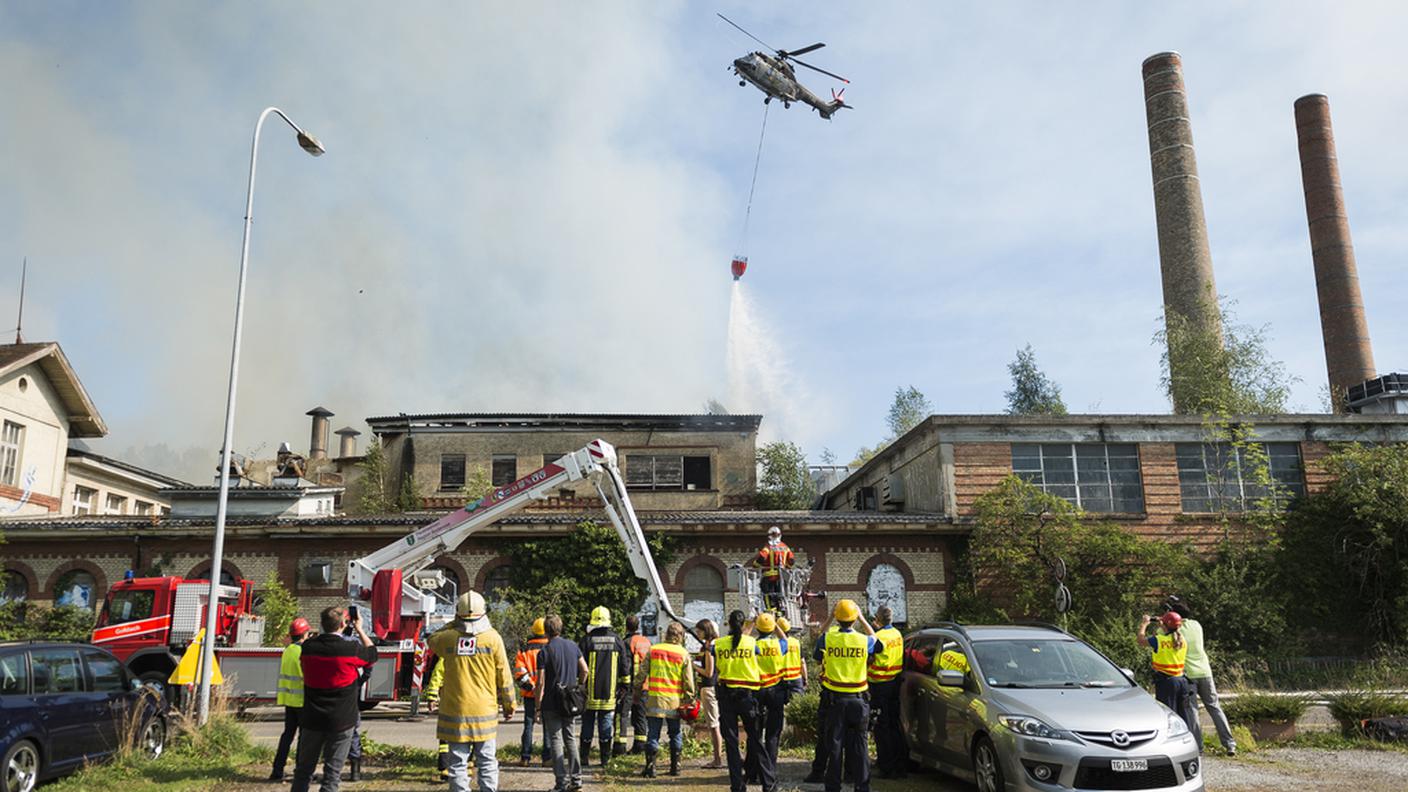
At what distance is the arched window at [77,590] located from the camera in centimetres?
2566

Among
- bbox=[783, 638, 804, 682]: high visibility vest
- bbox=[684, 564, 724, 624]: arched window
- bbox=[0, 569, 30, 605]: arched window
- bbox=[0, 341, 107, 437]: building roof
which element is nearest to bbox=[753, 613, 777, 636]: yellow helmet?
bbox=[783, 638, 804, 682]: high visibility vest

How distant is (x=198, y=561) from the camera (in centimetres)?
2595

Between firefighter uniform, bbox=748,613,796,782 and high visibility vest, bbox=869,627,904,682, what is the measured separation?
4.27ft

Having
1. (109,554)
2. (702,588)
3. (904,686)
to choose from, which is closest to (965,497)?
(702,588)

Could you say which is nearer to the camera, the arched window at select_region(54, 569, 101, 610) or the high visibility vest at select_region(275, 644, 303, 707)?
the high visibility vest at select_region(275, 644, 303, 707)

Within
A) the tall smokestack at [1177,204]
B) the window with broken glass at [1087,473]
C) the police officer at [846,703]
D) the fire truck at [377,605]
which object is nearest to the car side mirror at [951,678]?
the police officer at [846,703]

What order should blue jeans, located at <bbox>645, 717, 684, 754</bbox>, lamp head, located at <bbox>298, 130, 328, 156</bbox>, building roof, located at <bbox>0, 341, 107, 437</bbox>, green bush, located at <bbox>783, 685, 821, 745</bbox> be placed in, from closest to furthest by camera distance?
blue jeans, located at <bbox>645, 717, 684, 754</bbox>
green bush, located at <bbox>783, 685, 821, 745</bbox>
lamp head, located at <bbox>298, 130, 328, 156</bbox>
building roof, located at <bbox>0, 341, 107, 437</bbox>

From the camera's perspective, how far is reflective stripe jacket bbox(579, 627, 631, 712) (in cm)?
1154

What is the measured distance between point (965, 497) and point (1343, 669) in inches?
361

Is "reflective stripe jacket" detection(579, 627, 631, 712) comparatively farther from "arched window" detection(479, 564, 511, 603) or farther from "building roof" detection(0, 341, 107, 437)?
"building roof" detection(0, 341, 107, 437)

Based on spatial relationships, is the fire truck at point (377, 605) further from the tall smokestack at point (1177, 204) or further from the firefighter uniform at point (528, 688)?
the tall smokestack at point (1177, 204)

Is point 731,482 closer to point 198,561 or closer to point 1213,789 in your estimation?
point 198,561

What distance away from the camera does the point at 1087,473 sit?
26.4 meters

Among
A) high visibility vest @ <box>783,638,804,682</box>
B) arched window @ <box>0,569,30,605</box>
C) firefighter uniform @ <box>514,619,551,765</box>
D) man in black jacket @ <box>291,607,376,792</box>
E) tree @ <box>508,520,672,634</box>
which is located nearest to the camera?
man in black jacket @ <box>291,607,376,792</box>
